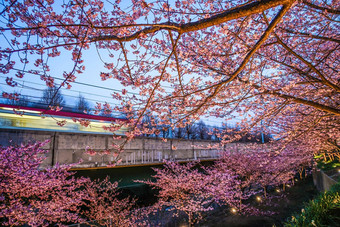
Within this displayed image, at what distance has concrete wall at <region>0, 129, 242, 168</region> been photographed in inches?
357

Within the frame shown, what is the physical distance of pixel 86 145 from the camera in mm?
10633

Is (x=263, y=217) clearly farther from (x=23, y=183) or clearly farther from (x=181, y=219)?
(x=23, y=183)

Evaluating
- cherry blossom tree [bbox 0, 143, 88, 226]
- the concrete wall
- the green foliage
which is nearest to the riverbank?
the concrete wall

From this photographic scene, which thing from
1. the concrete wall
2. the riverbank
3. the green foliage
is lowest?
the riverbank

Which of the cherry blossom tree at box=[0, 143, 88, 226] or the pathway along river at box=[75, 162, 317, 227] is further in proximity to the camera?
the pathway along river at box=[75, 162, 317, 227]

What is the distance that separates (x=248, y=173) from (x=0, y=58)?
56.8ft

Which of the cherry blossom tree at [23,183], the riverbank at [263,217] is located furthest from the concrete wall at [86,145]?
the riverbank at [263,217]

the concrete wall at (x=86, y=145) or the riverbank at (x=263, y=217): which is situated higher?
the concrete wall at (x=86, y=145)

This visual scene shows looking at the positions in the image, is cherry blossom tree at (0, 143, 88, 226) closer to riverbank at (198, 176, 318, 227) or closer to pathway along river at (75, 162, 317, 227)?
pathway along river at (75, 162, 317, 227)

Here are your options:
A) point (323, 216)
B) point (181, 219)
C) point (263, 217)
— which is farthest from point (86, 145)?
point (263, 217)

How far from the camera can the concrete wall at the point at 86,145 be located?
906 cm

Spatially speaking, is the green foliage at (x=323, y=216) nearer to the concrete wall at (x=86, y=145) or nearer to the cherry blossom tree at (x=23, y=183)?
the concrete wall at (x=86, y=145)

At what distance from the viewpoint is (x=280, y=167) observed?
18.8 metres

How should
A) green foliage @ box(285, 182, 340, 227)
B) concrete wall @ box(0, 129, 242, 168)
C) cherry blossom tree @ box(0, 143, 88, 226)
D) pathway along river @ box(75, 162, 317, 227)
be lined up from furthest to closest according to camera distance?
pathway along river @ box(75, 162, 317, 227), concrete wall @ box(0, 129, 242, 168), cherry blossom tree @ box(0, 143, 88, 226), green foliage @ box(285, 182, 340, 227)
